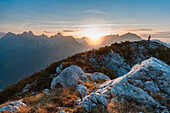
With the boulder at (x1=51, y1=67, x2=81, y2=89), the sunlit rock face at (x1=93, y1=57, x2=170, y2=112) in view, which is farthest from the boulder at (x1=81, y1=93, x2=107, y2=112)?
the boulder at (x1=51, y1=67, x2=81, y2=89)

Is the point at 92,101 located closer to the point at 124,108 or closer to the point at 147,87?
the point at 124,108

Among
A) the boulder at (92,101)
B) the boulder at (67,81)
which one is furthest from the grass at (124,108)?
the boulder at (67,81)

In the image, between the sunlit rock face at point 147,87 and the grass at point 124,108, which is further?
the sunlit rock face at point 147,87

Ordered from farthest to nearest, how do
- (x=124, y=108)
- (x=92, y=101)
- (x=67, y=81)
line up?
(x=67, y=81) < (x=92, y=101) < (x=124, y=108)

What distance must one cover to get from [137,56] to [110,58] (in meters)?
6.90

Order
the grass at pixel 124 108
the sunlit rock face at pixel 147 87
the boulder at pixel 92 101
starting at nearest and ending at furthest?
the grass at pixel 124 108, the boulder at pixel 92 101, the sunlit rock face at pixel 147 87

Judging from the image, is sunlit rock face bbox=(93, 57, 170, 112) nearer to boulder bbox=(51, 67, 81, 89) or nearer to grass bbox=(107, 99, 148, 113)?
grass bbox=(107, 99, 148, 113)

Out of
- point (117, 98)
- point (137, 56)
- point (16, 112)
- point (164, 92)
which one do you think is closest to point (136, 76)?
point (164, 92)

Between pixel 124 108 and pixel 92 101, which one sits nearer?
pixel 124 108

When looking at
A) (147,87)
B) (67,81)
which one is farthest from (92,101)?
(67,81)

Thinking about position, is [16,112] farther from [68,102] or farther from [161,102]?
[161,102]

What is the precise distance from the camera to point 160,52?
21.6 metres

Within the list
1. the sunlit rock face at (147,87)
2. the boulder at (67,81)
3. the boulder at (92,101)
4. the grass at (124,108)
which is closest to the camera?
the grass at (124,108)

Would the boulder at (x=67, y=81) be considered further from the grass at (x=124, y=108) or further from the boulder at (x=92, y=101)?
the grass at (x=124, y=108)
